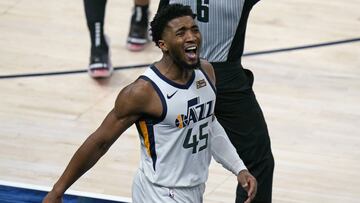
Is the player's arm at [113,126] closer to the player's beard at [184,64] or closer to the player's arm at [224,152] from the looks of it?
the player's beard at [184,64]

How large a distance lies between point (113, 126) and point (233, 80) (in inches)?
44.1

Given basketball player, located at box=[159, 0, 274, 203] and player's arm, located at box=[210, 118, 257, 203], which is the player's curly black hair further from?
basketball player, located at box=[159, 0, 274, 203]

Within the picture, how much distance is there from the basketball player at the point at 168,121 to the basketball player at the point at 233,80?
711 millimetres

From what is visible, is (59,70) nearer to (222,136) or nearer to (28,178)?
(28,178)

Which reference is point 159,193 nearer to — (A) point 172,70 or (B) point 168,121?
(B) point 168,121

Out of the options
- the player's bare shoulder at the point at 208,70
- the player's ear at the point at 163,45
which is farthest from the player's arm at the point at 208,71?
the player's ear at the point at 163,45

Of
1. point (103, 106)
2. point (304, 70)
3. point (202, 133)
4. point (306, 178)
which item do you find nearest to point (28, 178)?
point (103, 106)

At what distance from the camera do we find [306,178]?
21.3 feet

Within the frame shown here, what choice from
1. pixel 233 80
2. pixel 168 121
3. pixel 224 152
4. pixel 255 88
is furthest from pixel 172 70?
pixel 255 88

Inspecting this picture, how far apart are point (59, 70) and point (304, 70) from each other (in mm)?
1888

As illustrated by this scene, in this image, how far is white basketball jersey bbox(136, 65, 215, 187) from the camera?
4355mm

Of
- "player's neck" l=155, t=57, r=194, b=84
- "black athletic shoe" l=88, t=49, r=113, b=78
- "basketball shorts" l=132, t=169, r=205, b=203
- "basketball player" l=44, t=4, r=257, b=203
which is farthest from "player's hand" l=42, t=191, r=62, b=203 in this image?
"black athletic shoe" l=88, t=49, r=113, b=78

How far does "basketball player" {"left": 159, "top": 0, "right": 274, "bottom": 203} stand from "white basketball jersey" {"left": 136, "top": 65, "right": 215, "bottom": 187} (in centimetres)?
75

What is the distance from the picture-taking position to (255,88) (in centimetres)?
775
